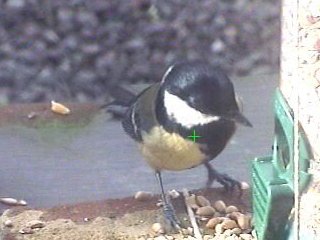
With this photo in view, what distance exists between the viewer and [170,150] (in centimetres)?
334

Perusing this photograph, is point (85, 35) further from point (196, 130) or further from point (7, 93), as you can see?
point (196, 130)

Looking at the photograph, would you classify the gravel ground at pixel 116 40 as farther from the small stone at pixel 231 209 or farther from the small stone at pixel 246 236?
the small stone at pixel 246 236

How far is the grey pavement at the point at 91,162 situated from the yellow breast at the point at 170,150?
0.54 meters

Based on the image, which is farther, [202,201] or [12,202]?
[12,202]

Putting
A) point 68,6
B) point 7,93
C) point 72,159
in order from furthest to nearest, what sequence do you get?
point 68,6 → point 7,93 → point 72,159

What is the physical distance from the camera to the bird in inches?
124

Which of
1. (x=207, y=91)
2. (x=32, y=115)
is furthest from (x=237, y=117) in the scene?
(x=32, y=115)

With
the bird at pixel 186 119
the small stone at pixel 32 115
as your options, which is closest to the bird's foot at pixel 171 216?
the bird at pixel 186 119

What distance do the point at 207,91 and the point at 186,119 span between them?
0.15 m

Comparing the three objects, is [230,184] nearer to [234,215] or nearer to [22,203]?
[234,215]

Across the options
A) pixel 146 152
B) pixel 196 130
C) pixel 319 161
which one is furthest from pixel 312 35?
pixel 146 152

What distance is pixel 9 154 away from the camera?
435cm

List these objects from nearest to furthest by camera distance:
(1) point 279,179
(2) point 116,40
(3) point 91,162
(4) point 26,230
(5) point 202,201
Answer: (1) point 279,179 → (4) point 26,230 → (5) point 202,201 → (3) point 91,162 → (2) point 116,40

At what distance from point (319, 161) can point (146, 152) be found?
0.90m
